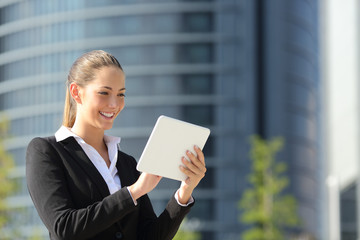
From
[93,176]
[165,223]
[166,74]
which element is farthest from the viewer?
[166,74]

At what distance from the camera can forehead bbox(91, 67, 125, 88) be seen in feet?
8.34

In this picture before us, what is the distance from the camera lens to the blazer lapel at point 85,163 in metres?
2.56

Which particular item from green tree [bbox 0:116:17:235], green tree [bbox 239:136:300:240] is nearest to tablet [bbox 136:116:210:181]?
green tree [bbox 0:116:17:235]

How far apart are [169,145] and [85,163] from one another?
1.02 feet

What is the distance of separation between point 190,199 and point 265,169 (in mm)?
31936

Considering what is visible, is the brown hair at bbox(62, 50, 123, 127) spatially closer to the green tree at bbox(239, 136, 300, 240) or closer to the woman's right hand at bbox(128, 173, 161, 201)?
the woman's right hand at bbox(128, 173, 161, 201)

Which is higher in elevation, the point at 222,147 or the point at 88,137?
the point at 222,147

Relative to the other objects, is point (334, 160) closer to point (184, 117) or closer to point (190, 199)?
point (190, 199)

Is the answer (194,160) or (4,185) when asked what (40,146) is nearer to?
(194,160)

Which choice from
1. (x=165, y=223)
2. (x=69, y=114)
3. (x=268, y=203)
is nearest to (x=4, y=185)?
(x=268, y=203)

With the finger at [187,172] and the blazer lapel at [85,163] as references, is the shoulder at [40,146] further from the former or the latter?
the finger at [187,172]

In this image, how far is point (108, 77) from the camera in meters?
2.54

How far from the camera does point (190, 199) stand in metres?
2.66

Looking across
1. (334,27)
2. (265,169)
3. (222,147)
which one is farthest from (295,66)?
(334,27)
